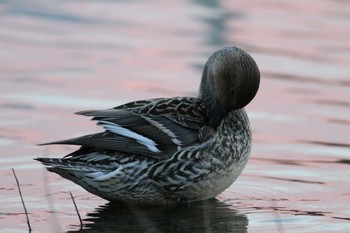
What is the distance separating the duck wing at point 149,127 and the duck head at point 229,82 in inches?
5.5

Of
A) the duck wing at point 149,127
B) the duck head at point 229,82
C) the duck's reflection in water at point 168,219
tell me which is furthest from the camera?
the duck head at point 229,82

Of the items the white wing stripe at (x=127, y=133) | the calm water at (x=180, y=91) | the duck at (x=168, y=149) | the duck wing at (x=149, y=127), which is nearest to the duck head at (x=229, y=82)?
the duck at (x=168, y=149)

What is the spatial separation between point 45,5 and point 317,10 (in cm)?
359

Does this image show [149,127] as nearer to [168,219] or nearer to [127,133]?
[127,133]

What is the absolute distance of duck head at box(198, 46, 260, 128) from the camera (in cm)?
839

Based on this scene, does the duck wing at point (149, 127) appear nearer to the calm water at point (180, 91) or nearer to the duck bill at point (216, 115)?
the duck bill at point (216, 115)

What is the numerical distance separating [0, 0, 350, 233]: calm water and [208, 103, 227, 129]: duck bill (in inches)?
22.8

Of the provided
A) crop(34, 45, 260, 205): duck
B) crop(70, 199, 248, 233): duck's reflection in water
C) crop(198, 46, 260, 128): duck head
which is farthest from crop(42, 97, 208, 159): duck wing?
crop(70, 199, 248, 233): duck's reflection in water

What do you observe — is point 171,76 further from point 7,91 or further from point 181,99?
point 181,99

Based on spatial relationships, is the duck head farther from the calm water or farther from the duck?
the calm water

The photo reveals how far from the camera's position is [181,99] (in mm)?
8594

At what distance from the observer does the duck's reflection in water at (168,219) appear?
7.78 m

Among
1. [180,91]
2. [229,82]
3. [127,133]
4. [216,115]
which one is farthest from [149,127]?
[180,91]

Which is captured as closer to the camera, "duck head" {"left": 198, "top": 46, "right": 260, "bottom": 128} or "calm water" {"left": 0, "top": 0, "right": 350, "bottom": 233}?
"calm water" {"left": 0, "top": 0, "right": 350, "bottom": 233}
